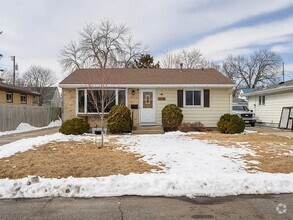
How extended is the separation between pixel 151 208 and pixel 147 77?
46.6 ft

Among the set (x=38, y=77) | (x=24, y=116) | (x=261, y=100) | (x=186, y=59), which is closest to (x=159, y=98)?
(x=24, y=116)

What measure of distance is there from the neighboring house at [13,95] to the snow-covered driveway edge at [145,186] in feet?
65.9

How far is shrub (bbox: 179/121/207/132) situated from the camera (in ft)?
51.5

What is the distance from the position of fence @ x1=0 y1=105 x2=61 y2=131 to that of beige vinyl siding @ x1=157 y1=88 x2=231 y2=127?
31.9 feet

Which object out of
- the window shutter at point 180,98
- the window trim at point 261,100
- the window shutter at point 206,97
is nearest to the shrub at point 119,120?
the window shutter at point 180,98

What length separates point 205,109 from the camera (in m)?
17.4

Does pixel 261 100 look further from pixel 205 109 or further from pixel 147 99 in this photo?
pixel 147 99

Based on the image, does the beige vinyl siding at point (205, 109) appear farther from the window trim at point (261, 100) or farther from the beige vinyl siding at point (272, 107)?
the window trim at point (261, 100)

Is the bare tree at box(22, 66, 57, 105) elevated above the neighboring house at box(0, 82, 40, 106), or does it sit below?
above

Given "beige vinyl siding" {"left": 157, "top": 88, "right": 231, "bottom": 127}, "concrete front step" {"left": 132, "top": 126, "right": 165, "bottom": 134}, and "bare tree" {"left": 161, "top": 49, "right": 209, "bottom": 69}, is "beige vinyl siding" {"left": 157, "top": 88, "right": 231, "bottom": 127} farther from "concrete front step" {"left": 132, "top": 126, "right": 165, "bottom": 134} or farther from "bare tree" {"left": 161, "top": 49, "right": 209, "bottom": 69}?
"bare tree" {"left": 161, "top": 49, "right": 209, "bottom": 69}

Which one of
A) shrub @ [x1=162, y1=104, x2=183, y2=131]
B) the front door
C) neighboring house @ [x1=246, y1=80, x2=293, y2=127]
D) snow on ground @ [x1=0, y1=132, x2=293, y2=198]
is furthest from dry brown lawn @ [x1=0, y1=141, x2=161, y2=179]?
neighboring house @ [x1=246, y1=80, x2=293, y2=127]

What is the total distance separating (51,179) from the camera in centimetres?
600

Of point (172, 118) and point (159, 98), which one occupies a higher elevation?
point (159, 98)

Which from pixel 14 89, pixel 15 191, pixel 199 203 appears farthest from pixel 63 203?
pixel 14 89
